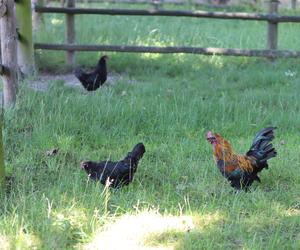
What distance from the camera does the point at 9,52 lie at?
6.22m

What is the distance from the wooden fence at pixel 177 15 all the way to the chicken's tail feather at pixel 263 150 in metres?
4.55

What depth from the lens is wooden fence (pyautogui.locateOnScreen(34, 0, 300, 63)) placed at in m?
9.38

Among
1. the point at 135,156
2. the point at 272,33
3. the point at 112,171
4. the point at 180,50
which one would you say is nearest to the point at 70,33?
the point at 180,50

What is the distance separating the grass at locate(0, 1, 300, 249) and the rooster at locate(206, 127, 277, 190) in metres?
0.11

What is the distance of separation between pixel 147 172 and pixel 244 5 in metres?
14.7

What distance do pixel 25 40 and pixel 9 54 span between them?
2.17 meters

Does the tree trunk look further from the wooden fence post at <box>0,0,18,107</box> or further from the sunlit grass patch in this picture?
the sunlit grass patch

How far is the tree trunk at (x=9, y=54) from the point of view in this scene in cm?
613

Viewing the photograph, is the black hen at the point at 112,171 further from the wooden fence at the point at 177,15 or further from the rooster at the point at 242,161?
the wooden fence at the point at 177,15

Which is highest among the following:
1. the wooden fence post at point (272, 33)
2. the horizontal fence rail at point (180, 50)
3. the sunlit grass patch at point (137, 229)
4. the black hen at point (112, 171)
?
the wooden fence post at point (272, 33)

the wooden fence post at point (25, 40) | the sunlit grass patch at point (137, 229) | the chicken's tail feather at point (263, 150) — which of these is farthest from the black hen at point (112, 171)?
the wooden fence post at point (25, 40)

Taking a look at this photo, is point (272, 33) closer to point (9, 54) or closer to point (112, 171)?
point (9, 54)

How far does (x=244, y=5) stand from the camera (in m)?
18.9

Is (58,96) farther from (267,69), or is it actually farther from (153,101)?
(267,69)
